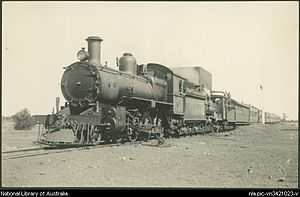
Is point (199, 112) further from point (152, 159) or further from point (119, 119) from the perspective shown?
point (152, 159)

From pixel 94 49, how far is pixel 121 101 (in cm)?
222

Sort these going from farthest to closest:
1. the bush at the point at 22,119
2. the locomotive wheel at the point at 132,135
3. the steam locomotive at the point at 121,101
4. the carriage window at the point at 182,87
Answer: the bush at the point at 22,119 → the carriage window at the point at 182,87 → the locomotive wheel at the point at 132,135 → the steam locomotive at the point at 121,101

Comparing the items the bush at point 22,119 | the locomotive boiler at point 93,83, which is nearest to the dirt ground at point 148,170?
the locomotive boiler at point 93,83

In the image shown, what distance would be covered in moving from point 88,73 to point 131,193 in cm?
757

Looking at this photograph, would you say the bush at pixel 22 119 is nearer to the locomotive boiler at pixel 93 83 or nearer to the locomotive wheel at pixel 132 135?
the locomotive wheel at pixel 132 135

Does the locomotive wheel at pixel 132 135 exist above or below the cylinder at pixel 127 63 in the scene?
below

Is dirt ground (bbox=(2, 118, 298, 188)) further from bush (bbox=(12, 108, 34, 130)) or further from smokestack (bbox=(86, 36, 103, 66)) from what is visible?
bush (bbox=(12, 108, 34, 130))

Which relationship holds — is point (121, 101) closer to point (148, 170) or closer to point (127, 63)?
point (127, 63)

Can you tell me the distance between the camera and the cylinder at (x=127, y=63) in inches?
625

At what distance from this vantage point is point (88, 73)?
13.2m

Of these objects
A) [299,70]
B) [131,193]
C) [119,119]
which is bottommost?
[131,193]

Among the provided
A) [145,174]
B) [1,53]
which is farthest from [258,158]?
[1,53]

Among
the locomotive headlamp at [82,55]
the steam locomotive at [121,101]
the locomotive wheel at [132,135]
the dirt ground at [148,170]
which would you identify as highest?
the locomotive headlamp at [82,55]

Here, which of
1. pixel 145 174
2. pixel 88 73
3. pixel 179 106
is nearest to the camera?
pixel 145 174
